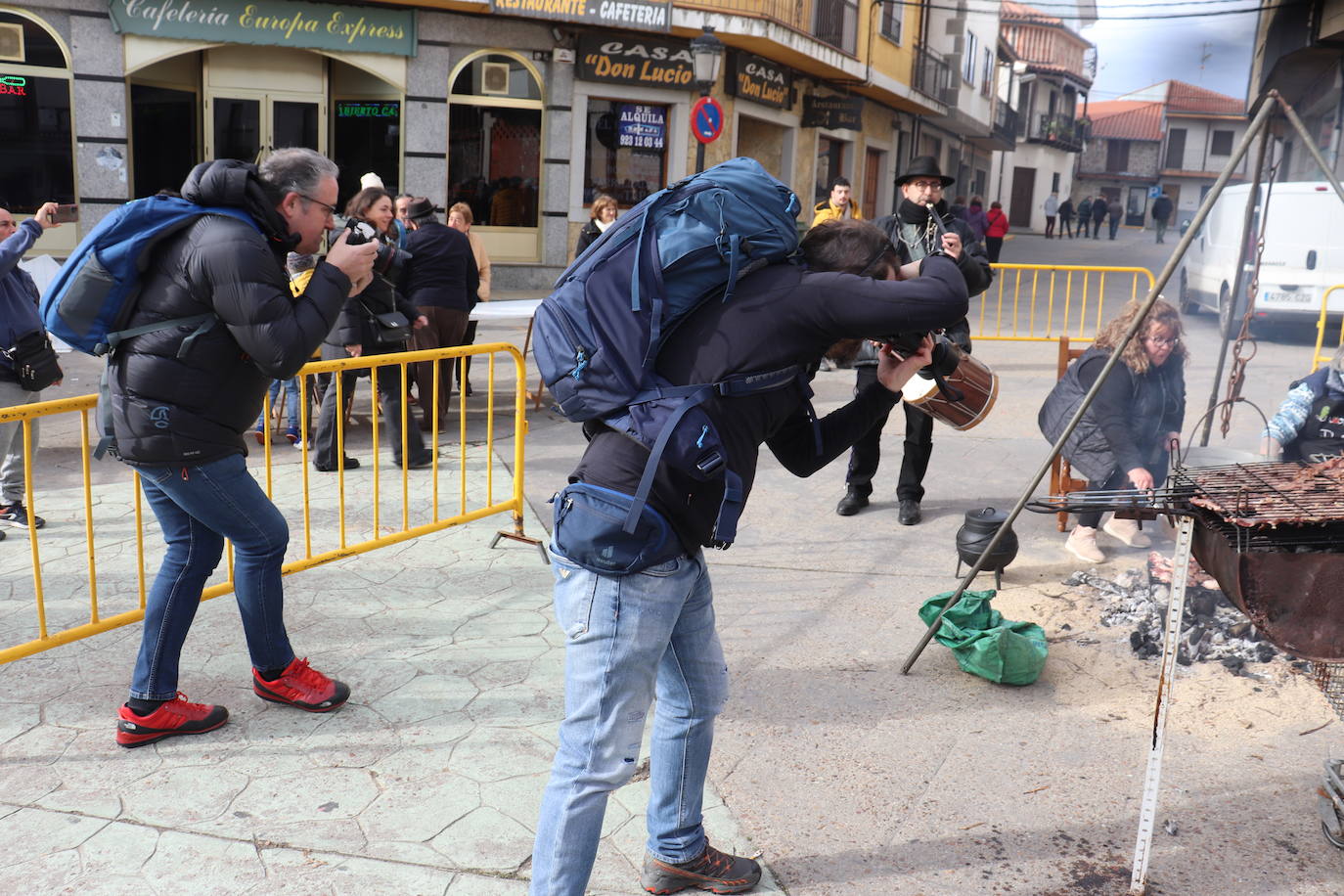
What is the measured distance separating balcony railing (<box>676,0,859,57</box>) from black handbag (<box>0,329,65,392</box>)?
45.3ft

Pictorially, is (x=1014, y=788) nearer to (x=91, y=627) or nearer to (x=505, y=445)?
(x=91, y=627)

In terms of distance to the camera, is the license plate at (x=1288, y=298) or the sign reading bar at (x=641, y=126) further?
the sign reading bar at (x=641, y=126)

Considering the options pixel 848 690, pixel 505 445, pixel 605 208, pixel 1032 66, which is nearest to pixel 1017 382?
pixel 605 208

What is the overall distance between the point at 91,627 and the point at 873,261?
2946mm

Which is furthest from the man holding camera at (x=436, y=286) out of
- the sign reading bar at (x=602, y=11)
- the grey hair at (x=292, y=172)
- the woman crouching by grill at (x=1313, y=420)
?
the sign reading bar at (x=602, y=11)

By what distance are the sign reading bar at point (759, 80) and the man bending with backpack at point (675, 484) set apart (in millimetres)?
17573

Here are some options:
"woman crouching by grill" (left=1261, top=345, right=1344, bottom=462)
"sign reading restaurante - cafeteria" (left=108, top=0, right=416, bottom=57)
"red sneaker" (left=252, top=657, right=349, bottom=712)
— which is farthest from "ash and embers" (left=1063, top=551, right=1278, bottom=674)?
"sign reading restaurante - cafeteria" (left=108, top=0, right=416, bottom=57)

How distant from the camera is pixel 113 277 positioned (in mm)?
3051

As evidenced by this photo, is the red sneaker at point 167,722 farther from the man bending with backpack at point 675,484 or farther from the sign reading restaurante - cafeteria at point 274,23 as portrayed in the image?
the sign reading restaurante - cafeteria at point 274,23

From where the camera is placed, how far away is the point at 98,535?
551 centimetres

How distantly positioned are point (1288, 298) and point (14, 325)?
39.5 feet

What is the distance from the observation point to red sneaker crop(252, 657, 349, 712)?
3.69 m

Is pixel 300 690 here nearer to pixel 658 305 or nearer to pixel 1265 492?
pixel 658 305

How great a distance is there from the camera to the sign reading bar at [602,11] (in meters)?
16.3
